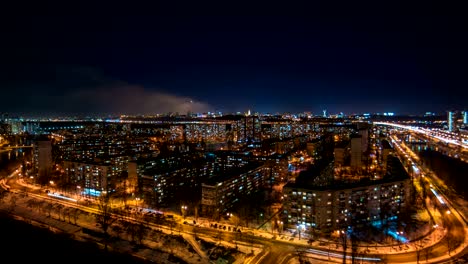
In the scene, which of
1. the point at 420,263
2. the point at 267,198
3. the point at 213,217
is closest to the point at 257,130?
the point at 267,198

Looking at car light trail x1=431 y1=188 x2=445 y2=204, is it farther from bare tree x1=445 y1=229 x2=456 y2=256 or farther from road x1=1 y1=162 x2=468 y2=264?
bare tree x1=445 y1=229 x2=456 y2=256

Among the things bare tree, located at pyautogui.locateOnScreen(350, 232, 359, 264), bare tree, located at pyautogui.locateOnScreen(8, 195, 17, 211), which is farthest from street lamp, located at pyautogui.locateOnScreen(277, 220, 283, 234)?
bare tree, located at pyautogui.locateOnScreen(8, 195, 17, 211)

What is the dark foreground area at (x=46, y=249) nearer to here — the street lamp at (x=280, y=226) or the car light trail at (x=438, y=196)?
the street lamp at (x=280, y=226)

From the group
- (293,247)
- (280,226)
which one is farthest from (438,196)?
(293,247)

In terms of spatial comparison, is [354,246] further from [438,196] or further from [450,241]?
[438,196]

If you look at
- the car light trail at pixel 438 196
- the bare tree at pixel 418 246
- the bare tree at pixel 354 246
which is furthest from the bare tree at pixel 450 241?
the car light trail at pixel 438 196

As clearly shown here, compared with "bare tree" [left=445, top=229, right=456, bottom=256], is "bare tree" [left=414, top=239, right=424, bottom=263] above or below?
below

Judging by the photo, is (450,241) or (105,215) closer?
(450,241)

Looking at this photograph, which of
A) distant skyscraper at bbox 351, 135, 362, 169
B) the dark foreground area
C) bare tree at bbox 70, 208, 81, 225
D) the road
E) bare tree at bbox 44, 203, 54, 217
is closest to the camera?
the road
